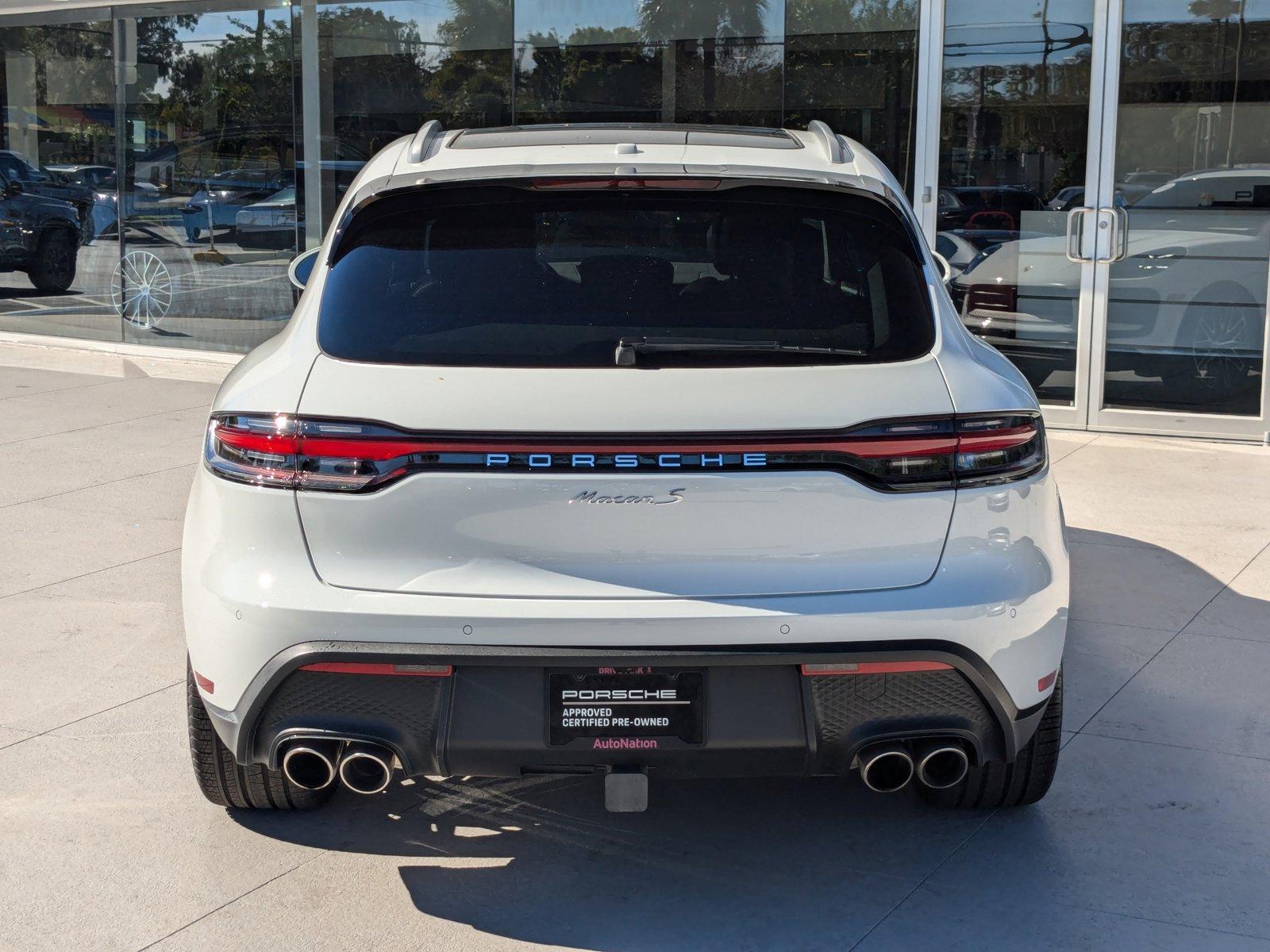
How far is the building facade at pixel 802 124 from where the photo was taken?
9234 mm

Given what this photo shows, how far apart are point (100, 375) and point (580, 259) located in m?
10.1

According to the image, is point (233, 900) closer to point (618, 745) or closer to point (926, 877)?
point (618, 745)

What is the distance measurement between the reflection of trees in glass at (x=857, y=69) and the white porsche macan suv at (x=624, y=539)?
7.01 m

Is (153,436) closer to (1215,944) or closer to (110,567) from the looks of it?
(110,567)

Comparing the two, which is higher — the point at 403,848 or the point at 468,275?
the point at 468,275

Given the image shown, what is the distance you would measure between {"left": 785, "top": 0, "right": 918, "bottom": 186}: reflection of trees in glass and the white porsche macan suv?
23.0ft

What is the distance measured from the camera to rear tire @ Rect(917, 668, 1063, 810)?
11.9ft

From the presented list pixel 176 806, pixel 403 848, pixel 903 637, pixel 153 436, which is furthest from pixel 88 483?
pixel 903 637

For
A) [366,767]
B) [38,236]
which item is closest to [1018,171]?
[366,767]

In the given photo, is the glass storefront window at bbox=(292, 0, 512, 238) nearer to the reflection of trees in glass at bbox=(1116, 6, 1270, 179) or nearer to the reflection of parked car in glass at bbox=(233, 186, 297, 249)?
the reflection of parked car in glass at bbox=(233, 186, 297, 249)

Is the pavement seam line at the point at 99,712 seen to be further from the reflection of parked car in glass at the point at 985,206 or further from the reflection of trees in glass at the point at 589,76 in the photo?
the reflection of trees in glass at the point at 589,76

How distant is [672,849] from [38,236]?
12.5 m

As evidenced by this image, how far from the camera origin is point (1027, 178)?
9.55m

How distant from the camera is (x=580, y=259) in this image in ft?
11.1
